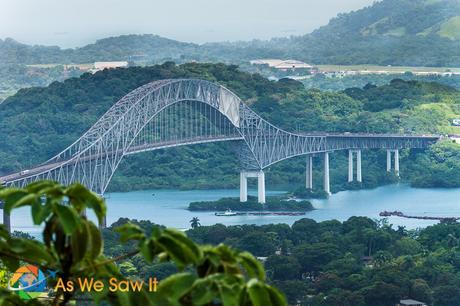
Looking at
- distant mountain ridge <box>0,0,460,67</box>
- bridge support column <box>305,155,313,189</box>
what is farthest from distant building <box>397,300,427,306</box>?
distant mountain ridge <box>0,0,460,67</box>

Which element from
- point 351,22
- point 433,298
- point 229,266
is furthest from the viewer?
point 351,22

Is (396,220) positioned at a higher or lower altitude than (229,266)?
lower

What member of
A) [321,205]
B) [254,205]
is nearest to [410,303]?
[254,205]

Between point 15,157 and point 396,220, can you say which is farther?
point 15,157

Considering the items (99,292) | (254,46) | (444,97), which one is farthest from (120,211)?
(254,46)

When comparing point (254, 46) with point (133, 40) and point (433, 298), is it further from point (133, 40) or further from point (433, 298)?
point (433, 298)

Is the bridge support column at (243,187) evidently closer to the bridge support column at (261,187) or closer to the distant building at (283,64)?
the bridge support column at (261,187)

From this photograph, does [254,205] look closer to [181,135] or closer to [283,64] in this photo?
[181,135]

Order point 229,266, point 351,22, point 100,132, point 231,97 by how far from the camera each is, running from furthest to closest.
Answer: point 351,22
point 231,97
point 100,132
point 229,266

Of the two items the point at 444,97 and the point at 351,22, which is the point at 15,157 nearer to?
the point at 444,97

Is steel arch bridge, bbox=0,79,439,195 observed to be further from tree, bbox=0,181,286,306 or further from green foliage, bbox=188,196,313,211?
tree, bbox=0,181,286,306
